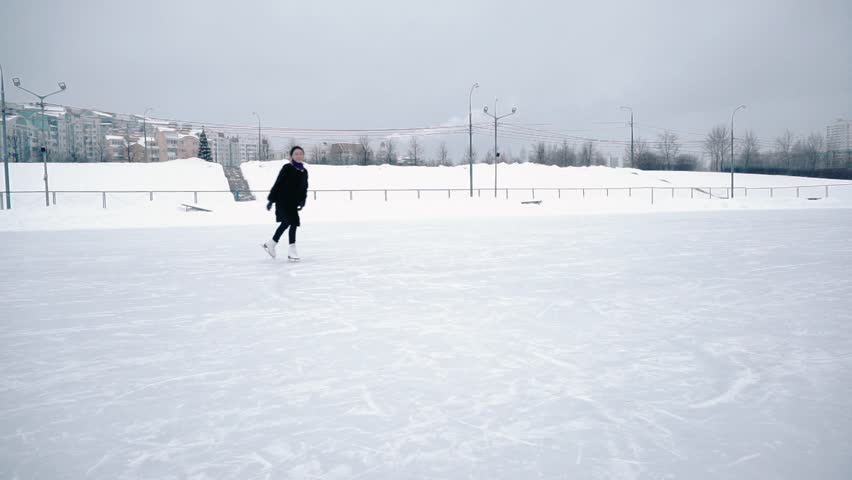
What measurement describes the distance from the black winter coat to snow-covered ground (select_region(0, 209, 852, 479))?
125 cm

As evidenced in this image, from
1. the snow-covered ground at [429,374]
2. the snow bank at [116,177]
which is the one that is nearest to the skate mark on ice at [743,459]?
the snow-covered ground at [429,374]

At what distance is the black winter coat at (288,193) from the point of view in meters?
8.67

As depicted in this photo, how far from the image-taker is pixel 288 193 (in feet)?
28.7

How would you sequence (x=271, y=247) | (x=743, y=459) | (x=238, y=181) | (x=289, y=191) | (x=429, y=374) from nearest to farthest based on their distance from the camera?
(x=743, y=459) → (x=429, y=374) → (x=289, y=191) → (x=271, y=247) → (x=238, y=181)

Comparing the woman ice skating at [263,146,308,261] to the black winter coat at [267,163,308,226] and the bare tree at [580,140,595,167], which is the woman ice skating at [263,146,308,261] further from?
the bare tree at [580,140,595,167]

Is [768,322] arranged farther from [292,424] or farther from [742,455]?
[292,424]

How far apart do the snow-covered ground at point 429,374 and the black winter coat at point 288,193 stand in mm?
Result: 1252

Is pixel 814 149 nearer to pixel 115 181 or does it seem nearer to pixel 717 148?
pixel 717 148

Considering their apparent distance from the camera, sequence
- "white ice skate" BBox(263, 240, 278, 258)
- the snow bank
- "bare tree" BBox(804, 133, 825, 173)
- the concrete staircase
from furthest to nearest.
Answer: "bare tree" BBox(804, 133, 825, 173) → the concrete staircase → the snow bank → "white ice skate" BBox(263, 240, 278, 258)

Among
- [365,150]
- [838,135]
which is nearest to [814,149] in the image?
[838,135]

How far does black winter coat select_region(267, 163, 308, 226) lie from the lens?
8.67 m

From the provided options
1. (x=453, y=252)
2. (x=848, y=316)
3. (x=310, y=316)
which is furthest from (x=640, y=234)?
(x=310, y=316)

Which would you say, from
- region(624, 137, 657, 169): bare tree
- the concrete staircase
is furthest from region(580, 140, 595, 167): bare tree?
the concrete staircase

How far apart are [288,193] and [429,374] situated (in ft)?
19.2
